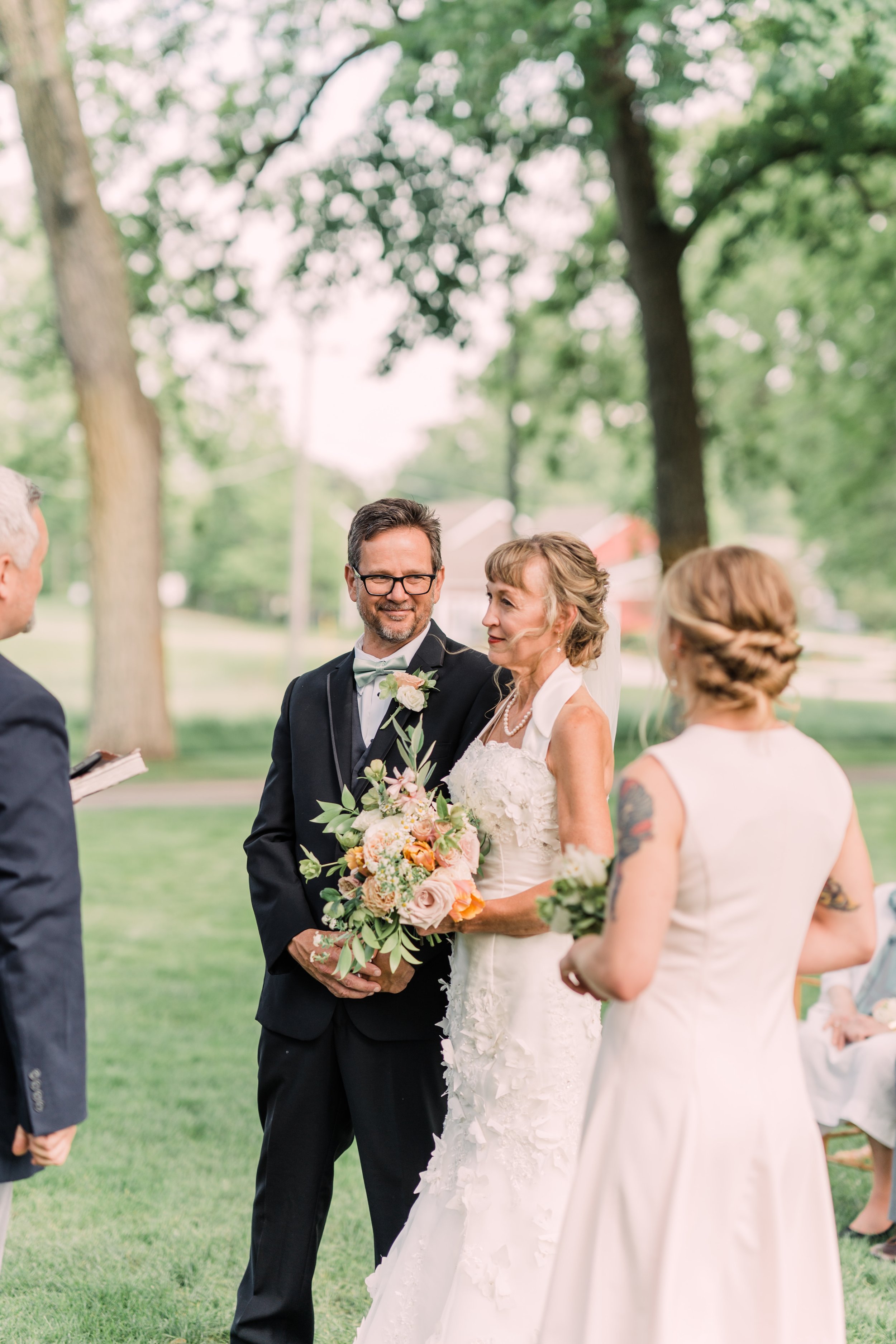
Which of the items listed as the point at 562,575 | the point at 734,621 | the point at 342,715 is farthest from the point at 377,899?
the point at 734,621

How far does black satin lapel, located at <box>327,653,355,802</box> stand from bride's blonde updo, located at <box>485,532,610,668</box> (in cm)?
61

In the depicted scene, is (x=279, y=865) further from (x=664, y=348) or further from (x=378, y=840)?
(x=664, y=348)

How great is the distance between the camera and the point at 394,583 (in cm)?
365

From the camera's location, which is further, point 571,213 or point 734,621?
point 571,213

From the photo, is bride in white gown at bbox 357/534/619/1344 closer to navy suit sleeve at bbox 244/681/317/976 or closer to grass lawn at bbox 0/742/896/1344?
navy suit sleeve at bbox 244/681/317/976

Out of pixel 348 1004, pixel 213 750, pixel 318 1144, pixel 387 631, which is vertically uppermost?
pixel 387 631

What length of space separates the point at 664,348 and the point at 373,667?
36.9 feet

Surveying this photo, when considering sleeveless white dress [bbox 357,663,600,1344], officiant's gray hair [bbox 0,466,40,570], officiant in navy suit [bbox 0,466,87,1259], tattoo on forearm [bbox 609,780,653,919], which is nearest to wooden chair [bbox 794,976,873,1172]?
sleeveless white dress [bbox 357,663,600,1344]

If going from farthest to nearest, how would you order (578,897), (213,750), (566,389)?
(213,750) → (566,389) → (578,897)

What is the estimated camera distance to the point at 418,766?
3.59m

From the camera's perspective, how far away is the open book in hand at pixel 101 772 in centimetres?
306

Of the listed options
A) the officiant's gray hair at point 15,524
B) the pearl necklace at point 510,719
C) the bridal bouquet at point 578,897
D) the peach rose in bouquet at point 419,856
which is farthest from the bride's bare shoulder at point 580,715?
the officiant's gray hair at point 15,524

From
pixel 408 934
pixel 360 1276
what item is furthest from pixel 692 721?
pixel 360 1276

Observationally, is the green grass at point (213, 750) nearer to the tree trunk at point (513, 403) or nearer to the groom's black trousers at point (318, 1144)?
the tree trunk at point (513, 403)
